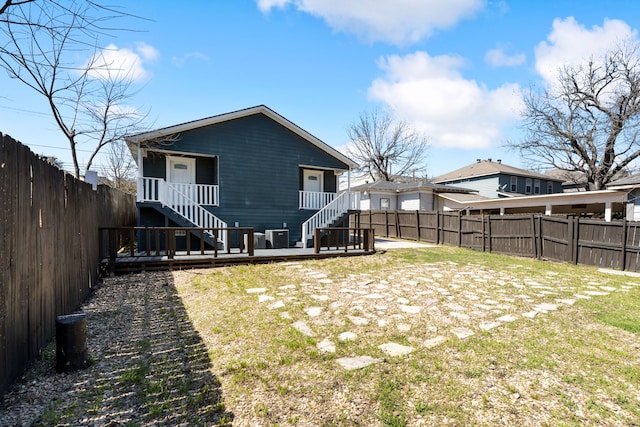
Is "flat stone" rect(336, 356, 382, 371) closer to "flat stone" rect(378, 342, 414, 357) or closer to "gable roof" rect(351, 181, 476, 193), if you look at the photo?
"flat stone" rect(378, 342, 414, 357)

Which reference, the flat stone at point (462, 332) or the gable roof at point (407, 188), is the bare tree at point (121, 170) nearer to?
the gable roof at point (407, 188)

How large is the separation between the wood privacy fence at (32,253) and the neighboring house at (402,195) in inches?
768

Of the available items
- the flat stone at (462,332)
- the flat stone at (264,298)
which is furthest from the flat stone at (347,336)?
the flat stone at (264,298)

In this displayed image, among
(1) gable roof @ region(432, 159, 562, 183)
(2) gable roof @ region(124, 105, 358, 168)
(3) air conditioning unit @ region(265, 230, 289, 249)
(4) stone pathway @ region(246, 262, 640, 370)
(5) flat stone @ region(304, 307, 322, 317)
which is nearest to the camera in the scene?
(4) stone pathway @ region(246, 262, 640, 370)

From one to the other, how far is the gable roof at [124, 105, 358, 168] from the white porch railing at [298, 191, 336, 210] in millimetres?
1755

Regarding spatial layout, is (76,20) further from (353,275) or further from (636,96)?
(636,96)

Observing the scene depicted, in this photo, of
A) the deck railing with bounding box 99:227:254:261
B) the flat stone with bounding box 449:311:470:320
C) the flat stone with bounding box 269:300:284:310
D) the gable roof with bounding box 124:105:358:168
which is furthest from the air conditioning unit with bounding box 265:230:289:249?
the flat stone with bounding box 449:311:470:320

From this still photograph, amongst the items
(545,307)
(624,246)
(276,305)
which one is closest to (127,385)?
(276,305)

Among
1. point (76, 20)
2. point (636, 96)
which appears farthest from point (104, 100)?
point (636, 96)

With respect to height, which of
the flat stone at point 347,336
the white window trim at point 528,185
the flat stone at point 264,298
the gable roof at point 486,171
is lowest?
the flat stone at point 347,336

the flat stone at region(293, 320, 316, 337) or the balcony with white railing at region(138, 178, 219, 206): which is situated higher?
the balcony with white railing at region(138, 178, 219, 206)

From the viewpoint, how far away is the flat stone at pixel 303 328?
3684 mm

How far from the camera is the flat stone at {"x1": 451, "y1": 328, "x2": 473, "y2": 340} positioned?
362 centimetres

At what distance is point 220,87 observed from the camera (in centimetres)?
1116
